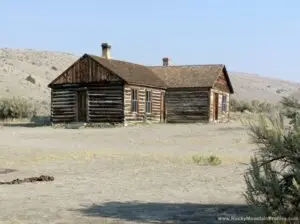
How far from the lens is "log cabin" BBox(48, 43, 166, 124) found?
100 ft

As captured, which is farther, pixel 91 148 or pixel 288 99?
pixel 91 148

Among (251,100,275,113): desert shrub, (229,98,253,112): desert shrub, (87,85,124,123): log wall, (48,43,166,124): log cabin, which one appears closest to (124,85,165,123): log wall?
(48,43,166,124): log cabin

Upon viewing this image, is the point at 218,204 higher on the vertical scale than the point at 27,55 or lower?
lower

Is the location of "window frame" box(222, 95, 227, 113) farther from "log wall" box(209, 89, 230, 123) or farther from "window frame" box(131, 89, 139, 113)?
"window frame" box(131, 89, 139, 113)

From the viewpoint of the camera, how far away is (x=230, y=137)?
907 inches

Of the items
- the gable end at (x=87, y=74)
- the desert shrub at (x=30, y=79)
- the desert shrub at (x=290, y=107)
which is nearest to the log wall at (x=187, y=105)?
the gable end at (x=87, y=74)

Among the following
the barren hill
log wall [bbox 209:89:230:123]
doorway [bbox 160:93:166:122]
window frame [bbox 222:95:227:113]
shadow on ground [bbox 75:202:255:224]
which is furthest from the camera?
the barren hill

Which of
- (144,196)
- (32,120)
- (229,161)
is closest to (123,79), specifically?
(32,120)

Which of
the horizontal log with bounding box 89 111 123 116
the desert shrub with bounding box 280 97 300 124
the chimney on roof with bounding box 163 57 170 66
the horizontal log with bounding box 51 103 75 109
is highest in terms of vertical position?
the chimney on roof with bounding box 163 57 170 66

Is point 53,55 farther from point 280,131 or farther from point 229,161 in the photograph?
point 280,131

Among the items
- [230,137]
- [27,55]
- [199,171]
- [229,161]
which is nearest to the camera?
[199,171]

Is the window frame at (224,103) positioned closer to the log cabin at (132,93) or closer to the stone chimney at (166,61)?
the log cabin at (132,93)

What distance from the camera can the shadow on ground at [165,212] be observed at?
775 centimetres

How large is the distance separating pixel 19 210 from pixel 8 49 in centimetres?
8750
